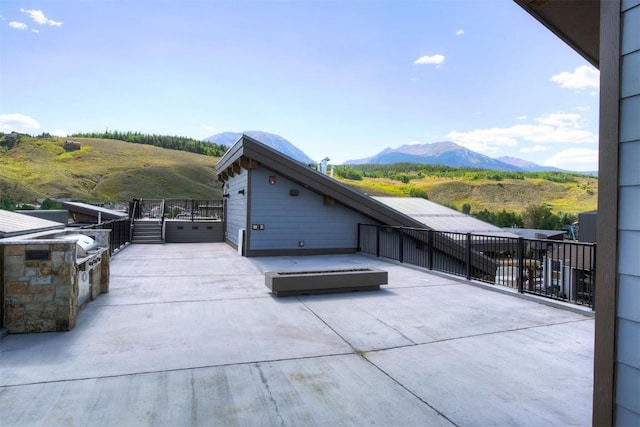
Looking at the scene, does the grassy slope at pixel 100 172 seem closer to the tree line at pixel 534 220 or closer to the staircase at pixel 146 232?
the staircase at pixel 146 232

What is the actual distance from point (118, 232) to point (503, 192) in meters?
54.1

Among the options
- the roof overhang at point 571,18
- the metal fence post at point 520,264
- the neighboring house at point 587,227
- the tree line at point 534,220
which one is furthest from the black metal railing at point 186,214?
the tree line at point 534,220

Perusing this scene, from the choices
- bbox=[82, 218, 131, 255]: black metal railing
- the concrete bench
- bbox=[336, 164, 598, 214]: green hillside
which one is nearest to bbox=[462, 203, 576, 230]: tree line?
bbox=[336, 164, 598, 214]: green hillside

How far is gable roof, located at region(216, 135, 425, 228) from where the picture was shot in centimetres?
1058

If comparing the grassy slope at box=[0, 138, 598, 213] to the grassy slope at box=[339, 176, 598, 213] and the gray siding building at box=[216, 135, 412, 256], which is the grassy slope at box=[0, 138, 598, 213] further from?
the gray siding building at box=[216, 135, 412, 256]

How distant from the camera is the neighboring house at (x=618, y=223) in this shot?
5.36ft

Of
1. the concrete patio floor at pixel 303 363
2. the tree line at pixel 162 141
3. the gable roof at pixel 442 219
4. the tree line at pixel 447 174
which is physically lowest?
the concrete patio floor at pixel 303 363

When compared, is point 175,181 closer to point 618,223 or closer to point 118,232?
point 118,232

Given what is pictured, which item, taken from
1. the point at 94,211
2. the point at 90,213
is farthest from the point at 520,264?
the point at 90,213

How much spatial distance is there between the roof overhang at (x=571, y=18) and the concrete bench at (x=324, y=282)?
4.44 metres

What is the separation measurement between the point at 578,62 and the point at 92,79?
29.1m

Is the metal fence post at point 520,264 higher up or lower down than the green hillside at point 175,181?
lower down

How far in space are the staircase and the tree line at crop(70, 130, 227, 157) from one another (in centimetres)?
7015

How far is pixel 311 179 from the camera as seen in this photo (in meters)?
11.1
